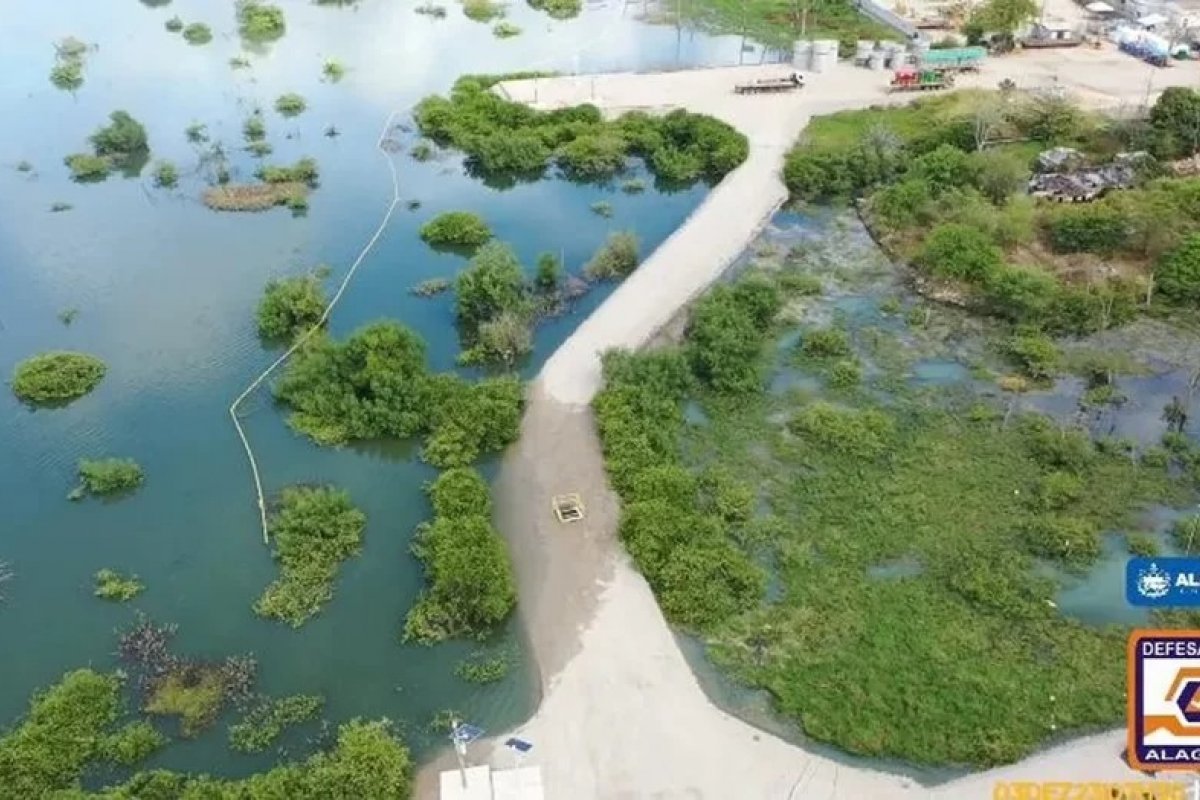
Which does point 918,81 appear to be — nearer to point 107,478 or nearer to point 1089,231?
point 1089,231

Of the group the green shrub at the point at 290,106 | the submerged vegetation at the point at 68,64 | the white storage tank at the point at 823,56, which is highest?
the white storage tank at the point at 823,56

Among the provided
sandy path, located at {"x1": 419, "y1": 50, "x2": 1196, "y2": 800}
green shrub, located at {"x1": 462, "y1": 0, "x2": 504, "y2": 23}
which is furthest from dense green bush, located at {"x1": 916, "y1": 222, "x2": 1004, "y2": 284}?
green shrub, located at {"x1": 462, "y1": 0, "x2": 504, "y2": 23}

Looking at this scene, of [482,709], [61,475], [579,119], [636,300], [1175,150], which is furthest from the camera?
[579,119]

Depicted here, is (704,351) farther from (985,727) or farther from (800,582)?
(985,727)

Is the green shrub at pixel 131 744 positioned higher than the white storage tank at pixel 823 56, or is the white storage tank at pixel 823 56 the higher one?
the white storage tank at pixel 823 56

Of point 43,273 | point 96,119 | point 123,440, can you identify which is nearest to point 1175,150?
point 123,440

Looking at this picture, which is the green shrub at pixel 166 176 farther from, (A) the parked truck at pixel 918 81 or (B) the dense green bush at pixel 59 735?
(A) the parked truck at pixel 918 81

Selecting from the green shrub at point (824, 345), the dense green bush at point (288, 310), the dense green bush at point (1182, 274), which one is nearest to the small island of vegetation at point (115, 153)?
the dense green bush at point (288, 310)
